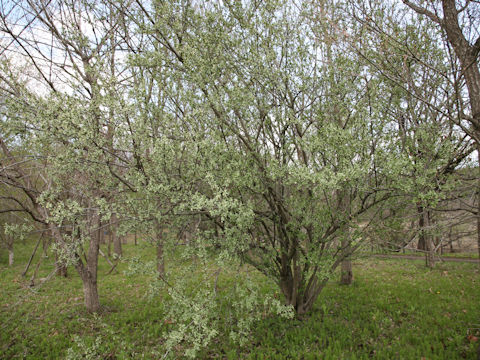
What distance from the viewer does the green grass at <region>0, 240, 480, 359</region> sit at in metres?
4.58

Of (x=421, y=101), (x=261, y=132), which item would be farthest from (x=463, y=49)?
(x=261, y=132)

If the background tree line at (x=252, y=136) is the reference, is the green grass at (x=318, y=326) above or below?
below

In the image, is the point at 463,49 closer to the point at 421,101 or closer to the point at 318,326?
the point at 421,101

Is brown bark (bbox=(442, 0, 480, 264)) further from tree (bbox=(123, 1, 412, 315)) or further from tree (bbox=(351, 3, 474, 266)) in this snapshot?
tree (bbox=(123, 1, 412, 315))

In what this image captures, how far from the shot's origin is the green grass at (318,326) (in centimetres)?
458

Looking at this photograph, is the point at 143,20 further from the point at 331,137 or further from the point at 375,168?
the point at 375,168

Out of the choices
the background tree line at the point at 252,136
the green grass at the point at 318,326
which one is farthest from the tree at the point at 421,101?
the green grass at the point at 318,326

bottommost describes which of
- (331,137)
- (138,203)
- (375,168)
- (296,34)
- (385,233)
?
(385,233)

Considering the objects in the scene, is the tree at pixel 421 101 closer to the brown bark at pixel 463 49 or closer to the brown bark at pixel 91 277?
the brown bark at pixel 463 49

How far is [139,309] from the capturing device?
23.2 feet

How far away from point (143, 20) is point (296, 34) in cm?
253

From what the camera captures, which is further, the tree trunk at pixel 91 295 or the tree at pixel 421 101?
the tree trunk at pixel 91 295

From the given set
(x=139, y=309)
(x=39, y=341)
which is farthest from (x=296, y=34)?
(x=39, y=341)

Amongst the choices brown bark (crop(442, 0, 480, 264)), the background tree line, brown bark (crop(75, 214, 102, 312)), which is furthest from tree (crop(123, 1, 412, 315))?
brown bark (crop(75, 214, 102, 312))
